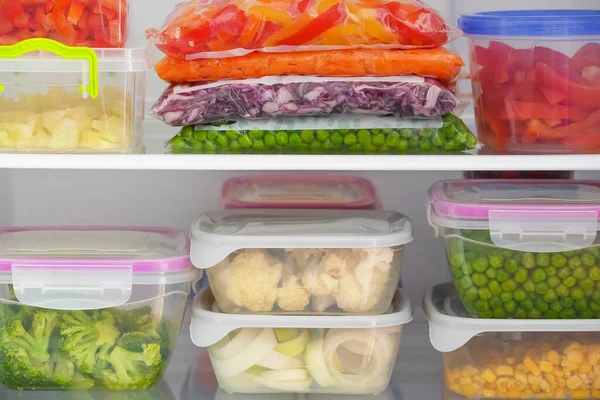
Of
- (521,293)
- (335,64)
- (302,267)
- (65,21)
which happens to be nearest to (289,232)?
(302,267)

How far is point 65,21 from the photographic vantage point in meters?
1.31

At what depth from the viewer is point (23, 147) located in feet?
4.30

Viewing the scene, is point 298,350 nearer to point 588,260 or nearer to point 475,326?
point 475,326

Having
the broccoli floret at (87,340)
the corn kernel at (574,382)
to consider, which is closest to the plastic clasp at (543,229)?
the corn kernel at (574,382)

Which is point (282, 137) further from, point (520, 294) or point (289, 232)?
point (520, 294)

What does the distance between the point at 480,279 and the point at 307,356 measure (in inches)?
11.7

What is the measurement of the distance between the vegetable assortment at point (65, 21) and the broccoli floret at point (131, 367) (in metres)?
0.49

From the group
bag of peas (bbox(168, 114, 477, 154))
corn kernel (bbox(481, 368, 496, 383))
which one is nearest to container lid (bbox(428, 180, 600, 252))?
bag of peas (bbox(168, 114, 477, 154))

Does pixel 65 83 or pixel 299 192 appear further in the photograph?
pixel 299 192

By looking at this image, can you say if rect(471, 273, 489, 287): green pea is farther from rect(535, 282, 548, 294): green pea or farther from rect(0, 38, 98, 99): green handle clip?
rect(0, 38, 98, 99): green handle clip

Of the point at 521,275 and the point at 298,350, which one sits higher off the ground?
the point at 521,275

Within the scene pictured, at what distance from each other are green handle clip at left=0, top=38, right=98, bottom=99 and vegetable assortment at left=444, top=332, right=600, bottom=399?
28.9 inches

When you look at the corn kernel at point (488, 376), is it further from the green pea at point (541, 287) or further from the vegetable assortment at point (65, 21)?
the vegetable assortment at point (65, 21)

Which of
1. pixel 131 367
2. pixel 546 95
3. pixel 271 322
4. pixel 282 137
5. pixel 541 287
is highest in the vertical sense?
pixel 546 95
